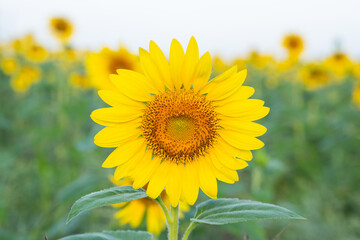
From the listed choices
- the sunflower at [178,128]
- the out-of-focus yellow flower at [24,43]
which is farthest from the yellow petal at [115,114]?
the out-of-focus yellow flower at [24,43]

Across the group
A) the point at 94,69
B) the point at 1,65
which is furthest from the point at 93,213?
the point at 1,65

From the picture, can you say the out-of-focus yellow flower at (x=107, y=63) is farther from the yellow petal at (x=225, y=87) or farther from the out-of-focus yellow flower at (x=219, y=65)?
the out-of-focus yellow flower at (x=219, y=65)

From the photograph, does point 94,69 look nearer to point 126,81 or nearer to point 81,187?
point 81,187

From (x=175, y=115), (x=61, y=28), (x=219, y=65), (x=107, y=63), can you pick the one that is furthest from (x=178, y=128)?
(x=219, y=65)

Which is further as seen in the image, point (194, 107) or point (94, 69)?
point (94, 69)

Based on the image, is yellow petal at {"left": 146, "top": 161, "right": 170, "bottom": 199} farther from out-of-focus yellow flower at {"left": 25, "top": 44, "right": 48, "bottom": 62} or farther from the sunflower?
out-of-focus yellow flower at {"left": 25, "top": 44, "right": 48, "bottom": 62}

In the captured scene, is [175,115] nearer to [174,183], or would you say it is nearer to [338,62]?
[174,183]
